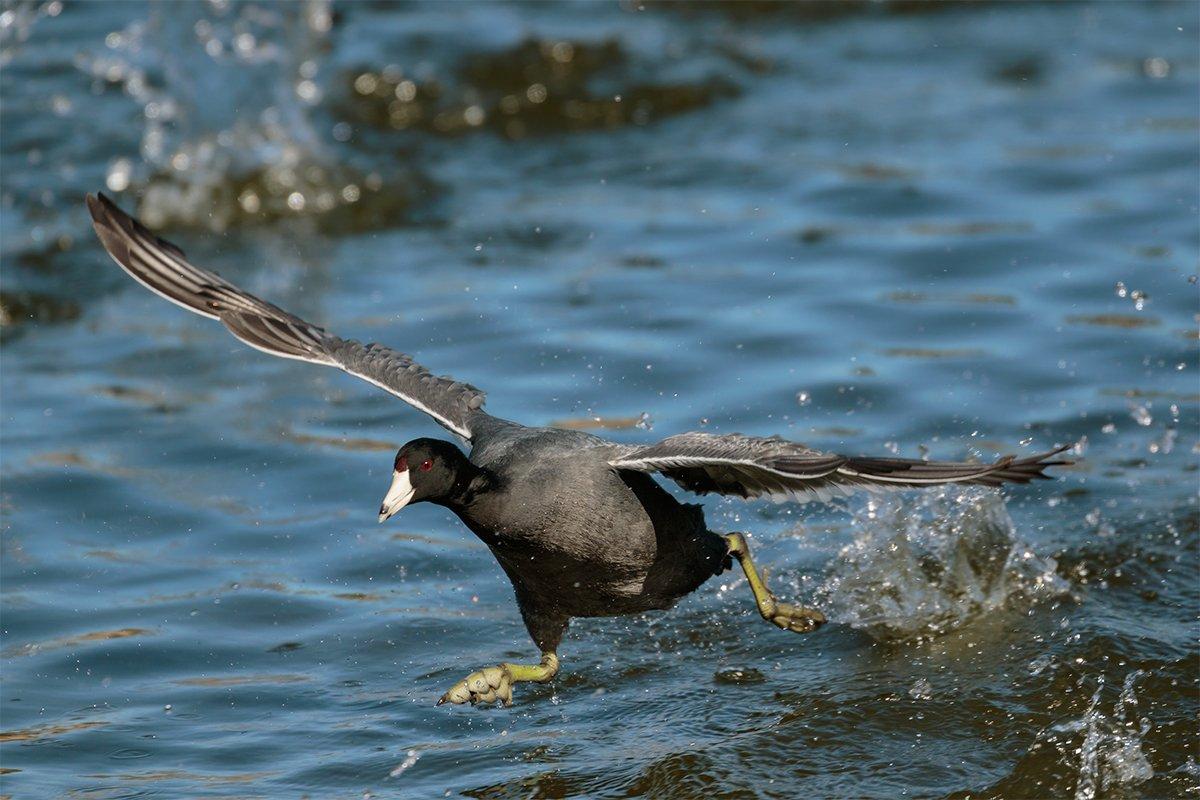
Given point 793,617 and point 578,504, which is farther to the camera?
point 793,617

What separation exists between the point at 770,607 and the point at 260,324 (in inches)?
76.8

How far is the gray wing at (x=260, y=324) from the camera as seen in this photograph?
562 centimetres

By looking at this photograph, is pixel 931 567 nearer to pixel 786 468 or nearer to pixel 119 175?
pixel 786 468

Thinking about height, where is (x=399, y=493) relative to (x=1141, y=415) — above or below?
above

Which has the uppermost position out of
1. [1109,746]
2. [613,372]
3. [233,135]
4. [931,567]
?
[233,135]

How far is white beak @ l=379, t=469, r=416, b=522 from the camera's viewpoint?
4613 millimetres

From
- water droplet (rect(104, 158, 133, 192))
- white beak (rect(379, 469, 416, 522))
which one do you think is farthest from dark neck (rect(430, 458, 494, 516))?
water droplet (rect(104, 158, 133, 192))

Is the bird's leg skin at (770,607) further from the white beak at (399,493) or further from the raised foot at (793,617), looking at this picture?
the white beak at (399,493)

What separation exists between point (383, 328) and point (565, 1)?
577cm

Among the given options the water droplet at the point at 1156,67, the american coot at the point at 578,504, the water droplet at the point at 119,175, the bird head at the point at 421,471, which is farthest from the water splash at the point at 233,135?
the bird head at the point at 421,471

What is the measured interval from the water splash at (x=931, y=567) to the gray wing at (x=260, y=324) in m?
1.49

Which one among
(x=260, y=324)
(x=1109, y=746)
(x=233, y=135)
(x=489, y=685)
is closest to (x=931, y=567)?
(x=1109, y=746)

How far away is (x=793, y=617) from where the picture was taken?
554cm

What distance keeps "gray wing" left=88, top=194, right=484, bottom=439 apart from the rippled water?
0.87m
